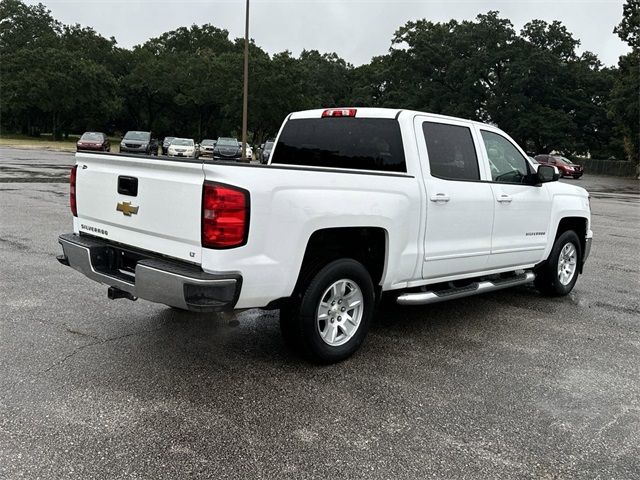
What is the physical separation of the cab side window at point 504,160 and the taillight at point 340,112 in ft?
4.52

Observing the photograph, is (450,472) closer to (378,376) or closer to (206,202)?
(378,376)

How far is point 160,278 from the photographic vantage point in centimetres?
362

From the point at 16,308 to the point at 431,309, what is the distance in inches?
159

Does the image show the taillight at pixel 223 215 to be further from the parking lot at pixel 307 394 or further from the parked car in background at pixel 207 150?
the parked car in background at pixel 207 150

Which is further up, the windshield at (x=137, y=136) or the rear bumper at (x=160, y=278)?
the windshield at (x=137, y=136)

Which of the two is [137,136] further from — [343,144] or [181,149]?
[343,144]

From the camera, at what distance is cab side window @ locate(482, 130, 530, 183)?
18.6 feet

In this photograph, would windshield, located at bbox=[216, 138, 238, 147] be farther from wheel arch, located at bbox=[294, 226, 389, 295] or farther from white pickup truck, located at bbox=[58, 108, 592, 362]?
wheel arch, located at bbox=[294, 226, 389, 295]

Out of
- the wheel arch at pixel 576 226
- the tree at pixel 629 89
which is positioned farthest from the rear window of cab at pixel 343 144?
the tree at pixel 629 89

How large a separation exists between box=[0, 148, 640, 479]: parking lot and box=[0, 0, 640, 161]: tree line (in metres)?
50.9

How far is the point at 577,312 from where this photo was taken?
20.0 feet

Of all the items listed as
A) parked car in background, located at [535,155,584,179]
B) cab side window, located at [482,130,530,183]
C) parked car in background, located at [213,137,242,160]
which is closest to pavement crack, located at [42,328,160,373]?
cab side window, located at [482,130,530,183]

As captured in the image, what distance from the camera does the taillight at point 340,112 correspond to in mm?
5195

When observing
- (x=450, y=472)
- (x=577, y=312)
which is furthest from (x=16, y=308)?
(x=577, y=312)
